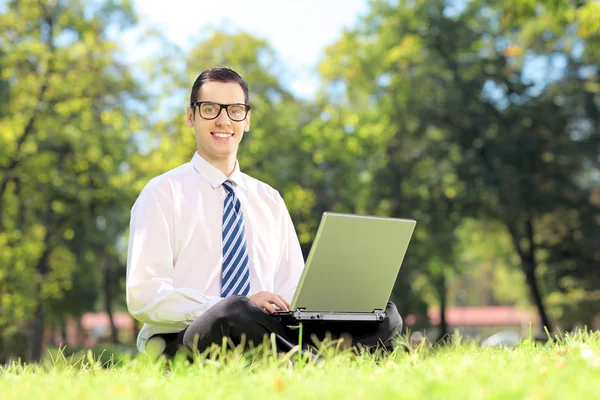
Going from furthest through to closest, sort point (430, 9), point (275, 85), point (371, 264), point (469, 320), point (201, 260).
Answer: point (469, 320) < point (275, 85) < point (430, 9) < point (201, 260) < point (371, 264)

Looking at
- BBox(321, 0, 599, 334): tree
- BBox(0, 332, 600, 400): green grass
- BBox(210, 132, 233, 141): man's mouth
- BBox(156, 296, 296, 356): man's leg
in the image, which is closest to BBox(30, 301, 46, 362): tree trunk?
BBox(321, 0, 599, 334): tree

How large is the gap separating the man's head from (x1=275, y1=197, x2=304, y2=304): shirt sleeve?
0.63 m

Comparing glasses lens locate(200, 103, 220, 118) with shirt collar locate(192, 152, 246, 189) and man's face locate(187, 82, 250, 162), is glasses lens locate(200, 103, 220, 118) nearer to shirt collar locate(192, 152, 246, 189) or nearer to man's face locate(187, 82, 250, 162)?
man's face locate(187, 82, 250, 162)

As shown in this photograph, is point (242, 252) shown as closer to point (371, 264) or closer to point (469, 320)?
point (371, 264)

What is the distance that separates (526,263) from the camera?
85.5 ft

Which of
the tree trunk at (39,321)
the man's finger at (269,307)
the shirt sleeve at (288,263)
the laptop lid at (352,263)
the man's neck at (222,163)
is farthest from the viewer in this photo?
the tree trunk at (39,321)

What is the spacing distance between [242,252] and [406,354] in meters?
1.13

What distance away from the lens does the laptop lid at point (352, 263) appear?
12.2 ft

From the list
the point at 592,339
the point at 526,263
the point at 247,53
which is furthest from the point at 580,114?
the point at 592,339

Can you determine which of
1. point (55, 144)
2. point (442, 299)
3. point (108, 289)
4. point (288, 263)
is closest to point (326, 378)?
point (288, 263)

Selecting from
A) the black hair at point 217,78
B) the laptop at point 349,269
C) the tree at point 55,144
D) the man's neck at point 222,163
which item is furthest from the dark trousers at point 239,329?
the tree at point 55,144

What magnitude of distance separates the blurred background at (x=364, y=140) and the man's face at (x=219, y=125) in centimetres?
1847

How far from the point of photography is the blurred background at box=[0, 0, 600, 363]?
23250 mm

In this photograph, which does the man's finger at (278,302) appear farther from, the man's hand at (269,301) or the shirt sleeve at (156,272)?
the shirt sleeve at (156,272)
